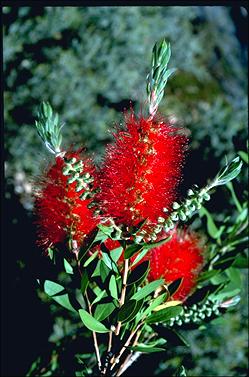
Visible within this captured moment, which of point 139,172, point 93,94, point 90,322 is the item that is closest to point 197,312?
point 90,322

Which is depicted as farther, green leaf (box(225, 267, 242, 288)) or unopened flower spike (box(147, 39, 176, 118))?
green leaf (box(225, 267, 242, 288))

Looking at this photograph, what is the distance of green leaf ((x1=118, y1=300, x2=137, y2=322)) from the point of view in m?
0.90

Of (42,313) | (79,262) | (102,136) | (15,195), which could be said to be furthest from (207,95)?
(79,262)

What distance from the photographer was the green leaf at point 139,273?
0.93 meters

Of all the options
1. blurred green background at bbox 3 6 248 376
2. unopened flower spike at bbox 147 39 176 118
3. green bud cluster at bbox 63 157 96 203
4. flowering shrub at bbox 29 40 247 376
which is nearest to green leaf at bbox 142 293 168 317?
flowering shrub at bbox 29 40 247 376

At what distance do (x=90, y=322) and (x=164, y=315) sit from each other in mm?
135

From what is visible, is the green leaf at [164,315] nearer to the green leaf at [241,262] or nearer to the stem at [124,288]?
the stem at [124,288]

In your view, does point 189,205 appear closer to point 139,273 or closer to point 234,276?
point 139,273

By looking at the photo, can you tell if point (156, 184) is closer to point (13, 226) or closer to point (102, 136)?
point (13, 226)

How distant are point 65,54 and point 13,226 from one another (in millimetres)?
931

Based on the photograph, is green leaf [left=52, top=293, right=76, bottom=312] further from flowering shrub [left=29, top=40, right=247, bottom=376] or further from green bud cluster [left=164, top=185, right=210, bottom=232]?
green bud cluster [left=164, top=185, right=210, bottom=232]

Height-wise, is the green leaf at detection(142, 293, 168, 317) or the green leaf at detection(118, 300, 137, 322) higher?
the green leaf at detection(118, 300, 137, 322)

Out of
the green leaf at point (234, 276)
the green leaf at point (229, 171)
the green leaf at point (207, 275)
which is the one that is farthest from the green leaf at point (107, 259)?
the green leaf at point (234, 276)

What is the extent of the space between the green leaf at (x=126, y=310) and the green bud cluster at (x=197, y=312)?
25 cm
